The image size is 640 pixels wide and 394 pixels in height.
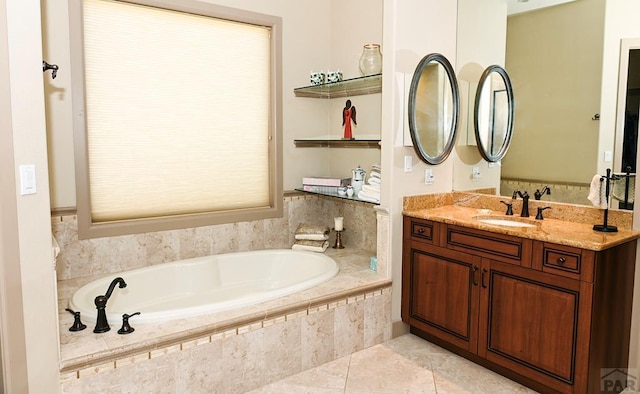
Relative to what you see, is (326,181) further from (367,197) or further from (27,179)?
(27,179)

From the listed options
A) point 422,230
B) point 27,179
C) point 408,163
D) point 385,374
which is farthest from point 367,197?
point 27,179

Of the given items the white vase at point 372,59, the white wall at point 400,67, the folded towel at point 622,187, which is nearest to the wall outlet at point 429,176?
the white wall at point 400,67

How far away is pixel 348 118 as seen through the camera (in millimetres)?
3867

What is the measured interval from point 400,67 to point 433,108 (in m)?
0.42

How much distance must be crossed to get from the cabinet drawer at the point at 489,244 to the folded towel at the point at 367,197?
0.65 m

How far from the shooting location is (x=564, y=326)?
2322mm

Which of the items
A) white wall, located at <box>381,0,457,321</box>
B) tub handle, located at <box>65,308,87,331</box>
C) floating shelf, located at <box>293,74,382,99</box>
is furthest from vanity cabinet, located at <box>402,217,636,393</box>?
tub handle, located at <box>65,308,87,331</box>

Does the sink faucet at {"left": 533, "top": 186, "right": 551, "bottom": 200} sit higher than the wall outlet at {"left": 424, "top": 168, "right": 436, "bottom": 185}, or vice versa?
the wall outlet at {"left": 424, "top": 168, "right": 436, "bottom": 185}

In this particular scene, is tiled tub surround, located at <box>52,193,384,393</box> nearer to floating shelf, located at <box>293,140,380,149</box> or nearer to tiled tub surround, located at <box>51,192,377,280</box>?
tiled tub surround, located at <box>51,192,377,280</box>

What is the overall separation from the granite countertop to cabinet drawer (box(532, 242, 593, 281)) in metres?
0.03

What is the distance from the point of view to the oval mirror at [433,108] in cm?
313

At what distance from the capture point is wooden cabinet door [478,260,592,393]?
7.45 ft

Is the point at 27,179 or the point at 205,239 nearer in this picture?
the point at 27,179

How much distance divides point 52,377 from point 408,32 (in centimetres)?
276
